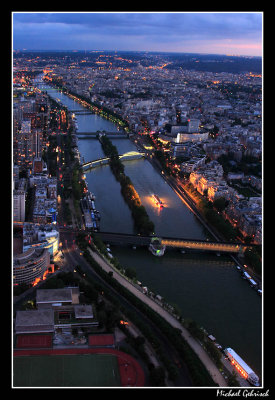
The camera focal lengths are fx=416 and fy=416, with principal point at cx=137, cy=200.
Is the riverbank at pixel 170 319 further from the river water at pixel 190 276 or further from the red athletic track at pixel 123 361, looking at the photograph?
the red athletic track at pixel 123 361

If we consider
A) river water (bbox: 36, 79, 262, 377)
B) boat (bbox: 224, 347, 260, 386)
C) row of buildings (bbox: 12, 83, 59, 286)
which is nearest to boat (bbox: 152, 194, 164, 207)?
river water (bbox: 36, 79, 262, 377)

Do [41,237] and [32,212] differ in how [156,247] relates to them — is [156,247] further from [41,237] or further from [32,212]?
[32,212]

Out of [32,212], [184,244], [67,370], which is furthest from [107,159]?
[67,370]

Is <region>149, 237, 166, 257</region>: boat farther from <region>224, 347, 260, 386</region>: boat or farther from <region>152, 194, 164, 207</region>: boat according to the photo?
<region>224, 347, 260, 386</region>: boat

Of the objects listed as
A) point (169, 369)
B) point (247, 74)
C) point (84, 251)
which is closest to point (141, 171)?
point (84, 251)

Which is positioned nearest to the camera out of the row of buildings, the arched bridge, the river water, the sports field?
the sports field
